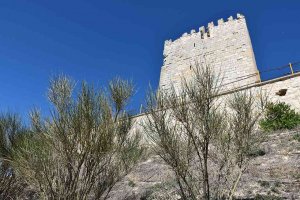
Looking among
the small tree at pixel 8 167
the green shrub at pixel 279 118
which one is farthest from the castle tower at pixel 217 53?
the small tree at pixel 8 167

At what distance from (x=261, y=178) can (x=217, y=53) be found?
38.5 ft

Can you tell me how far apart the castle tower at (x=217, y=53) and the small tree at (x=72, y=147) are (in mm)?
10425

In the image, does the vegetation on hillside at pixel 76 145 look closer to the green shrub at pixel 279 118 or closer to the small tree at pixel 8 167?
the small tree at pixel 8 167

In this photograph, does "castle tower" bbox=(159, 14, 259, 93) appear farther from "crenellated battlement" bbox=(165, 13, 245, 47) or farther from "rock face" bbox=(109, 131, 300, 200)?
"rock face" bbox=(109, 131, 300, 200)

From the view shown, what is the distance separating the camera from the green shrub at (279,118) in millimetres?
10718

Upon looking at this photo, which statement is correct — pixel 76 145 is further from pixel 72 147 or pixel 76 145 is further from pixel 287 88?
pixel 287 88

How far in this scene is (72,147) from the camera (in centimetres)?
543

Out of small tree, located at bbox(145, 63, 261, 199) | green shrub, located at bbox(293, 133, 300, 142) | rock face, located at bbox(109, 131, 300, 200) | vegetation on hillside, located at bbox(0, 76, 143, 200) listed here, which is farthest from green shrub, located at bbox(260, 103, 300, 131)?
vegetation on hillside, located at bbox(0, 76, 143, 200)

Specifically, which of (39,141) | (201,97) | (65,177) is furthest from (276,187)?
(39,141)

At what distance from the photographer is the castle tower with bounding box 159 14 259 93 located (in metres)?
16.5

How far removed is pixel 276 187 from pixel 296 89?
6756 millimetres

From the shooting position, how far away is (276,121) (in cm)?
1095

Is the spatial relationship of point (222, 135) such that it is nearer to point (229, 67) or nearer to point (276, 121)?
point (276, 121)

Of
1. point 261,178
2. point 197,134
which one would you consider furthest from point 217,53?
point 197,134
